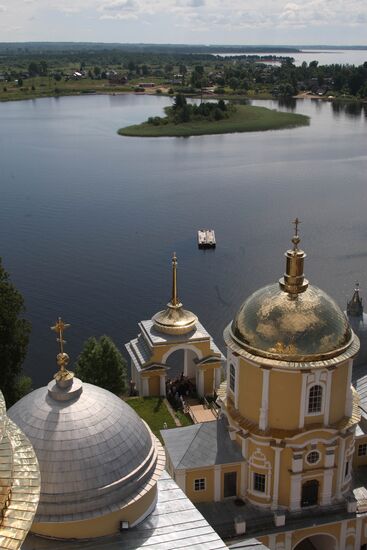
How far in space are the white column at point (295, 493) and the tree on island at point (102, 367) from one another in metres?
8.38

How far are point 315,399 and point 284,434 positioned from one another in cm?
94

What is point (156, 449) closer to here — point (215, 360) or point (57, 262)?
point (215, 360)

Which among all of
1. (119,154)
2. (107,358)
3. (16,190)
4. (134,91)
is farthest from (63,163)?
(134,91)

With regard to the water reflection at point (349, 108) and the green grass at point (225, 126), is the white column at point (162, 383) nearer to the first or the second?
the green grass at point (225, 126)

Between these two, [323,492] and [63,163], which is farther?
[63,163]

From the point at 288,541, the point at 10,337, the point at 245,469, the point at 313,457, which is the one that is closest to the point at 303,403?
the point at 313,457

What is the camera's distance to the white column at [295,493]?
13039 millimetres

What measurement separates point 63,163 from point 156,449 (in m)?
49.6

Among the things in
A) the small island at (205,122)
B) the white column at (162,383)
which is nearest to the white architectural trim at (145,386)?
the white column at (162,383)

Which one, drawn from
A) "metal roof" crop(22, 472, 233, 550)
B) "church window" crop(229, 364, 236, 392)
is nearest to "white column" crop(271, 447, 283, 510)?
"church window" crop(229, 364, 236, 392)

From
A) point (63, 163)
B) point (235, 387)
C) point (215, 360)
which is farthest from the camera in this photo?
point (63, 163)

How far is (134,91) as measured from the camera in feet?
401

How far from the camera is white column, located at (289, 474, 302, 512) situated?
42.8 ft

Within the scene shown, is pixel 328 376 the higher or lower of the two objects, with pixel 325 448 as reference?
higher
